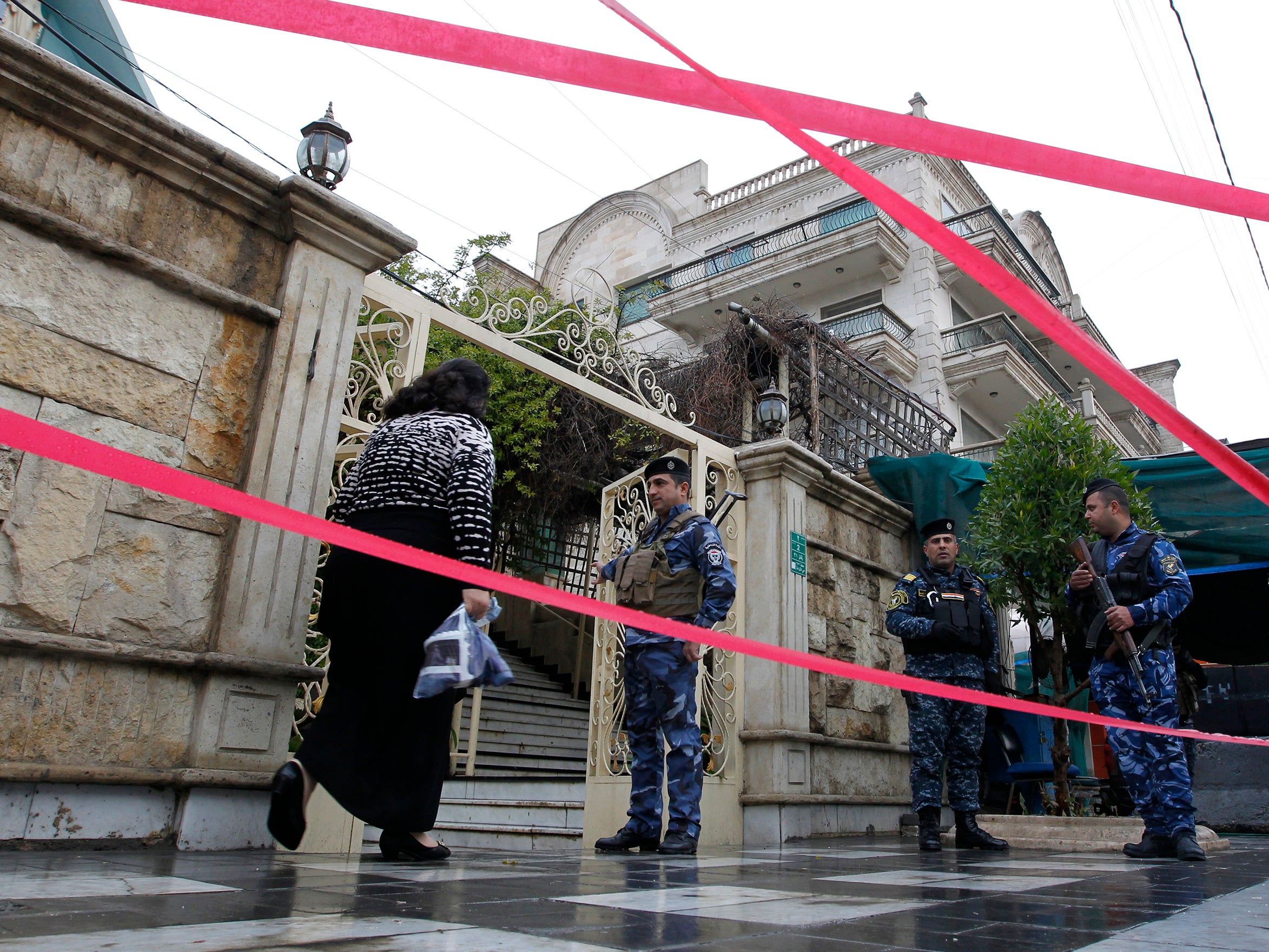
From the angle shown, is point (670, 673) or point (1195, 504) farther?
point (1195, 504)

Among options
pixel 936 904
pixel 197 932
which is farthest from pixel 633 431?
pixel 197 932

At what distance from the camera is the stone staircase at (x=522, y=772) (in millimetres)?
6082

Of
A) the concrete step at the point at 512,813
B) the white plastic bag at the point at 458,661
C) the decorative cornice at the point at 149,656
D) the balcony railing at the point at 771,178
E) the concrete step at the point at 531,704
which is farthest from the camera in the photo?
the balcony railing at the point at 771,178

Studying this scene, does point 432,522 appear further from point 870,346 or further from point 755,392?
point 870,346

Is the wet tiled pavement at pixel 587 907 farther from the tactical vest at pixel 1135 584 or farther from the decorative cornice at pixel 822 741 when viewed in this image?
the decorative cornice at pixel 822 741

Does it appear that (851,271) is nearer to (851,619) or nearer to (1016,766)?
(851,619)

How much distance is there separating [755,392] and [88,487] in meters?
5.55

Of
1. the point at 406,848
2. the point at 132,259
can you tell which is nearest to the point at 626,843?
the point at 406,848

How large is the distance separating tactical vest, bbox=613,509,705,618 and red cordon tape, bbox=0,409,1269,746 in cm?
173

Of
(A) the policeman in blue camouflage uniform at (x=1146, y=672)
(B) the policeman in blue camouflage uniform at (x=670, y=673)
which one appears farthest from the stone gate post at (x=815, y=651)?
(A) the policeman in blue camouflage uniform at (x=1146, y=672)

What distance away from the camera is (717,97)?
1886 mm

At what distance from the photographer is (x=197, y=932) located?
4.72ft

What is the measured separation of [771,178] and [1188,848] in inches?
777

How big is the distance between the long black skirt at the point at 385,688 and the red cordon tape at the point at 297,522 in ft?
2.99
